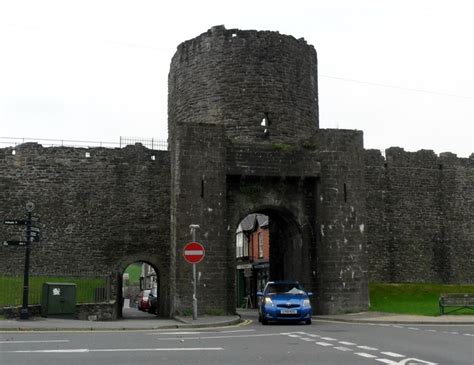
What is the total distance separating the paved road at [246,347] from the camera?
959 centimetres

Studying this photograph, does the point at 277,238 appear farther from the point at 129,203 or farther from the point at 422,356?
the point at 422,356

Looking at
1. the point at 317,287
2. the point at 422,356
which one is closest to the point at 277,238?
the point at 317,287

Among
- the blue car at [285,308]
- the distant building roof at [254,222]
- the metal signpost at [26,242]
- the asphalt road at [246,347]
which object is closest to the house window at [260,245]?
the distant building roof at [254,222]

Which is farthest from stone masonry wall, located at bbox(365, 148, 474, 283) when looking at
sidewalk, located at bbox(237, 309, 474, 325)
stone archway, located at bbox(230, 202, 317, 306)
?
sidewalk, located at bbox(237, 309, 474, 325)

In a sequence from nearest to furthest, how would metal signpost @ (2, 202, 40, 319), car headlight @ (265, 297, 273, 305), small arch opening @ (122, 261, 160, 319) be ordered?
metal signpost @ (2, 202, 40, 319)
car headlight @ (265, 297, 273, 305)
small arch opening @ (122, 261, 160, 319)

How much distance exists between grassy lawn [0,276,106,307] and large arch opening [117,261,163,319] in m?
1.71

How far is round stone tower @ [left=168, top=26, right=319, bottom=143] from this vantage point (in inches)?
1096

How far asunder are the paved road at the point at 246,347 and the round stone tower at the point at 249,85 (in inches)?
549

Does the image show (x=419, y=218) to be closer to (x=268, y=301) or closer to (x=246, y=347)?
(x=268, y=301)

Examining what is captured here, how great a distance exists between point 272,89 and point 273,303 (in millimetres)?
12089

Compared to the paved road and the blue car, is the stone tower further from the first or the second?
the paved road

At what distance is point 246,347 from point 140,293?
37.4m

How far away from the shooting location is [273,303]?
18.8 metres

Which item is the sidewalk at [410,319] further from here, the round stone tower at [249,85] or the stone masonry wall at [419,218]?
the stone masonry wall at [419,218]
